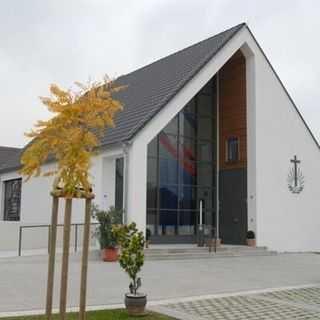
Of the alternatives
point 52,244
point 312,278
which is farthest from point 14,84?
point 52,244

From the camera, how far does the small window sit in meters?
23.6

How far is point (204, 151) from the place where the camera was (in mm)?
23984

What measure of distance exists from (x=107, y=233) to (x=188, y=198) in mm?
6658

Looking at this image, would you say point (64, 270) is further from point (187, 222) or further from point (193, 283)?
point (187, 222)

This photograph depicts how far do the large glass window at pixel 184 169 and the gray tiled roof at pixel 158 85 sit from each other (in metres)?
1.64

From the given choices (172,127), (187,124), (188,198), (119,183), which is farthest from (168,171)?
(187,124)

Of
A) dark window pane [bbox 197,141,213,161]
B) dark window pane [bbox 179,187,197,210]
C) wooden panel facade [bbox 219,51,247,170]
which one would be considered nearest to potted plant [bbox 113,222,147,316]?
dark window pane [bbox 179,187,197,210]

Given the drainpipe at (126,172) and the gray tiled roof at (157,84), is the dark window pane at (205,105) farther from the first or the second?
the drainpipe at (126,172)

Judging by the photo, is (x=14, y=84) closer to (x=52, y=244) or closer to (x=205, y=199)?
(x=205, y=199)

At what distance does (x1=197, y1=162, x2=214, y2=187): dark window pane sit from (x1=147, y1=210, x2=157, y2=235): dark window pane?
310cm

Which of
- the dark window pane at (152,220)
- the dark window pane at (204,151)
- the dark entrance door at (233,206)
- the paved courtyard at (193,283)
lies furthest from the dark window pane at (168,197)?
the paved courtyard at (193,283)

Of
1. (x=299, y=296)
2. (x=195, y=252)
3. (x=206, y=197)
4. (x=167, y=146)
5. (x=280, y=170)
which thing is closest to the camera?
(x=299, y=296)

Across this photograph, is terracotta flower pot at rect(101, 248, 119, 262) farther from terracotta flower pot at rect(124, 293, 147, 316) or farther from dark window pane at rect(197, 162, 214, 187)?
terracotta flower pot at rect(124, 293, 147, 316)

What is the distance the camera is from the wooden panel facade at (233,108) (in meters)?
23.3
